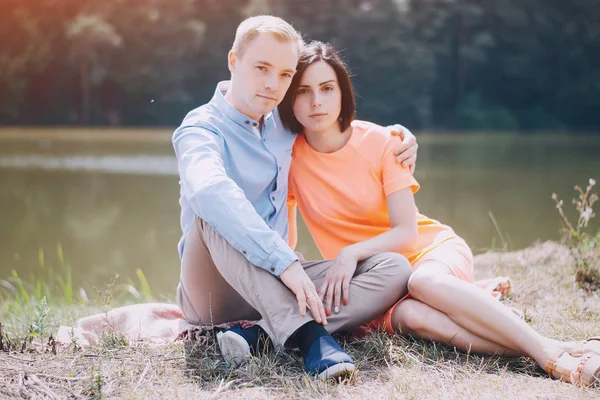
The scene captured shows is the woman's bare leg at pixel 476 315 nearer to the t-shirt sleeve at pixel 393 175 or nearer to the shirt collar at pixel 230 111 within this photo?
the t-shirt sleeve at pixel 393 175

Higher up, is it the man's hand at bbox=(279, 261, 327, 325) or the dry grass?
Result: the man's hand at bbox=(279, 261, 327, 325)

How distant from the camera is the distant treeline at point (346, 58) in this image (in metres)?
29.4

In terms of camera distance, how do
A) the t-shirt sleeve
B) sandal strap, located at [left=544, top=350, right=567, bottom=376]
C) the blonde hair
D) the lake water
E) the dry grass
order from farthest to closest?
the lake water → the t-shirt sleeve → the blonde hair → sandal strap, located at [left=544, top=350, right=567, bottom=376] → the dry grass

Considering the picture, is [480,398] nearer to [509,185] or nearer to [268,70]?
[268,70]

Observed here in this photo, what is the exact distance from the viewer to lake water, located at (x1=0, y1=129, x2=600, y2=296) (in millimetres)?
6047

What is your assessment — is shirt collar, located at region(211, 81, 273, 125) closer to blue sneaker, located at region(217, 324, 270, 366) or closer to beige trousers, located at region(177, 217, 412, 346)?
beige trousers, located at region(177, 217, 412, 346)

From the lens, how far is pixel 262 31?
2.43 meters

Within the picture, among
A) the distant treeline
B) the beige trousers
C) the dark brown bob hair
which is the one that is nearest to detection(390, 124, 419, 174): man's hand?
the dark brown bob hair

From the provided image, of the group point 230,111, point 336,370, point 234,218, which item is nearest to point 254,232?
point 234,218

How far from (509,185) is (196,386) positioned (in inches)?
375

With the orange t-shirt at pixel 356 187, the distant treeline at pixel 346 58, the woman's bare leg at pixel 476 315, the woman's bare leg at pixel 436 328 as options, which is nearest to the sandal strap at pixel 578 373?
the woman's bare leg at pixel 476 315

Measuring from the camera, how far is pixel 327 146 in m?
2.69

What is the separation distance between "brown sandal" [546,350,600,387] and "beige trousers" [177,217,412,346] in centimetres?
59

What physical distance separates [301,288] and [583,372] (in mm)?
894
